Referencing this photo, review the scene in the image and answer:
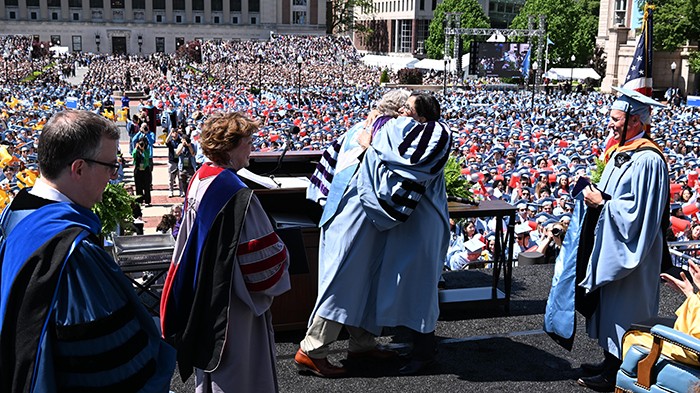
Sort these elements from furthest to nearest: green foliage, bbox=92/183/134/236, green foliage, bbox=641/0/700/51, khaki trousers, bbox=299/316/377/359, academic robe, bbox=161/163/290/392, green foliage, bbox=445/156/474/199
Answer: green foliage, bbox=641/0/700/51 < green foliage, bbox=445/156/474/199 < green foliage, bbox=92/183/134/236 < khaki trousers, bbox=299/316/377/359 < academic robe, bbox=161/163/290/392

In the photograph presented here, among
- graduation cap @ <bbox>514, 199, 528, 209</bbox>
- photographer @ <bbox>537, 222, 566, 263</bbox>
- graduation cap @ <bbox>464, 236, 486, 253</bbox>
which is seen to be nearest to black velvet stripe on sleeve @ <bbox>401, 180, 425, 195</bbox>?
photographer @ <bbox>537, 222, 566, 263</bbox>

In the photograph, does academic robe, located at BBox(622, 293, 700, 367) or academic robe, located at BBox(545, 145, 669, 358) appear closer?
academic robe, located at BBox(622, 293, 700, 367)

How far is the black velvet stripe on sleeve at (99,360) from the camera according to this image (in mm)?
2268

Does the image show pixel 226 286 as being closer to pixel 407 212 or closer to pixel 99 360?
pixel 99 360

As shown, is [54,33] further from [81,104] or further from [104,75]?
[81,104]

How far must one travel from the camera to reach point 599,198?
14.5 feet

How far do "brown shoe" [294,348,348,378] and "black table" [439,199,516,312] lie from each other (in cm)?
137

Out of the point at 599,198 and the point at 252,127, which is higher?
the point at 252,127

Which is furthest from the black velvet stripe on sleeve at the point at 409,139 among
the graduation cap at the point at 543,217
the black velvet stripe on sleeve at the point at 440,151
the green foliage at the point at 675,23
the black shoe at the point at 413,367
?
the green foliage at the point at 675,23

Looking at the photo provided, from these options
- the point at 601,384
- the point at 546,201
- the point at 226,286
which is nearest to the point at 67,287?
the point at 226,286

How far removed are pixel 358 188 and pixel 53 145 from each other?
2391 millimetres

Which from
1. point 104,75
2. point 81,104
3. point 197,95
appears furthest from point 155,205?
point 104,75

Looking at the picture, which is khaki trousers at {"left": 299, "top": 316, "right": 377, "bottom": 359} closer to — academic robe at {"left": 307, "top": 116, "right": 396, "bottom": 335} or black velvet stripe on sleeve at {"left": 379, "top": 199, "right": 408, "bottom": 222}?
academic robe at {"left": 307, "top": 116, "right": 396, "bottom": 335}

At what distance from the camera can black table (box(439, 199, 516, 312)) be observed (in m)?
5.47
